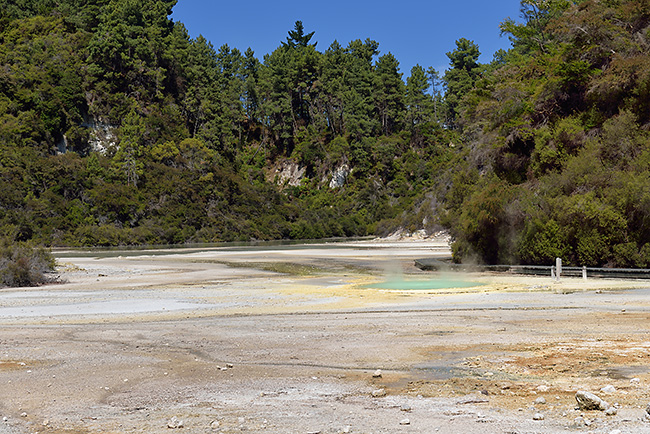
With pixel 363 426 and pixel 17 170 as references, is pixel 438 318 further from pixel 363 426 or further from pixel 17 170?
pixel 17 170

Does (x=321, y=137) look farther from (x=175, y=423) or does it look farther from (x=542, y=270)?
(x=175, y=423)

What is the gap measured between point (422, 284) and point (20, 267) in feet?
54.8

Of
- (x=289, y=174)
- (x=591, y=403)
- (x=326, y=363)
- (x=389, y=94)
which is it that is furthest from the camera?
(x=289, y=174)

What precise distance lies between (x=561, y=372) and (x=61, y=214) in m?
78.2

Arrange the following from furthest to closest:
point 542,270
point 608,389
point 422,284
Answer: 1. point 542,270
2. point 422,284
3. point 608,389

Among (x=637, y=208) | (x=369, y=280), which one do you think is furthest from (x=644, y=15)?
(x=369, y=280)

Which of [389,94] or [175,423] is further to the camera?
[389,94]

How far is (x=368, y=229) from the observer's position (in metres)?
108

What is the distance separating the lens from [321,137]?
13475 cm

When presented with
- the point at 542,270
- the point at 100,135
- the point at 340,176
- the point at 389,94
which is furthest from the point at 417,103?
the point at 542,270

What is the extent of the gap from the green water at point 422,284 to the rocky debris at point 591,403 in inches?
667

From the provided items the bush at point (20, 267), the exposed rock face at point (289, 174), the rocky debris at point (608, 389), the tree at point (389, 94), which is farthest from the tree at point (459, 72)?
the rocky debris at point (608, 389)

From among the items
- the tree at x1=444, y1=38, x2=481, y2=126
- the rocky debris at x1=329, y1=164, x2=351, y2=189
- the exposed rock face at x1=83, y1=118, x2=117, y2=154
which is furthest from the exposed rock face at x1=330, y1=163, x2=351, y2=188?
the exposed rock face at x1=83, y1=118, x2=117, y2=154

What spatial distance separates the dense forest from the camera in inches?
1187
